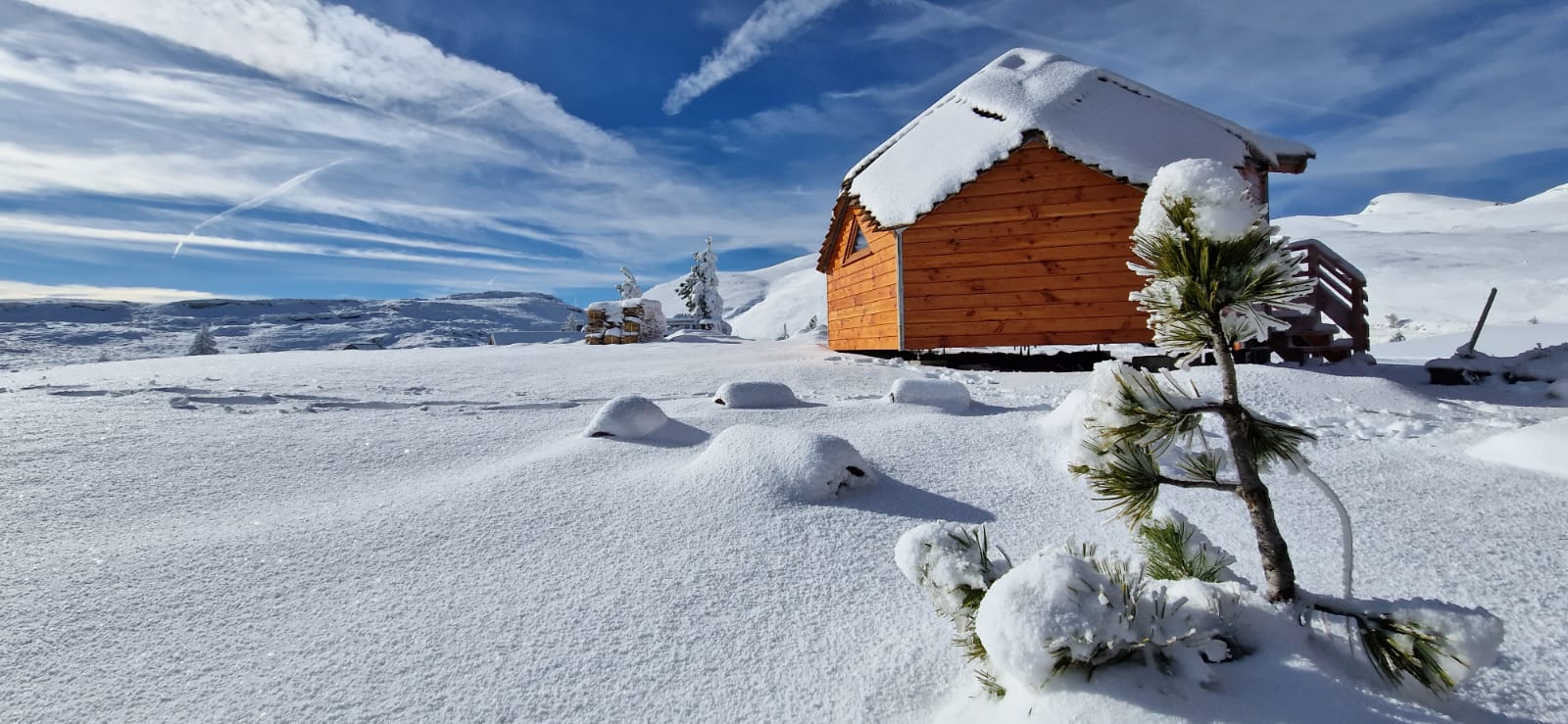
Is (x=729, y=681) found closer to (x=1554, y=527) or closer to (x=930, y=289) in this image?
(x=1554, y=527)

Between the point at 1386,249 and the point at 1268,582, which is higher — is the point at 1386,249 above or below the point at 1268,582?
above

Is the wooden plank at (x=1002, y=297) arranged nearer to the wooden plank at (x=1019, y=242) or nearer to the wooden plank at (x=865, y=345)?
the wooden plank at (x=1019, y=242)

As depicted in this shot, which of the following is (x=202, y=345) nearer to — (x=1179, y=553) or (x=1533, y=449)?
(x=1179, y=553)

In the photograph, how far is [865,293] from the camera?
11.5 meters

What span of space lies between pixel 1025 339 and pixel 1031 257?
122 cm

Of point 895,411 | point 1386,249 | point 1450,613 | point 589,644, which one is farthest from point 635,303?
point 1386,249

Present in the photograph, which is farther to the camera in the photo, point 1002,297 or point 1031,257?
point 1002,297

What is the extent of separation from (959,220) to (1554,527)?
7228mm

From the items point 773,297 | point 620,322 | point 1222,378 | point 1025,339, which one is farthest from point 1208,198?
point 773,297

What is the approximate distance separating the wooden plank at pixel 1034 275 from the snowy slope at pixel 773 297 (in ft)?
137

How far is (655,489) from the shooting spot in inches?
128

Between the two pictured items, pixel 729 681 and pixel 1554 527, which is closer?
pixel 729 681

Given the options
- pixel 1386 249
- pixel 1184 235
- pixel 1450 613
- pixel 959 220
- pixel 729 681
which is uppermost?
pixel 1386 249

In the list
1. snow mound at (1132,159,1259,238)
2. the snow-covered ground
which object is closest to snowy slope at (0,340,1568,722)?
the snow-covered ground
